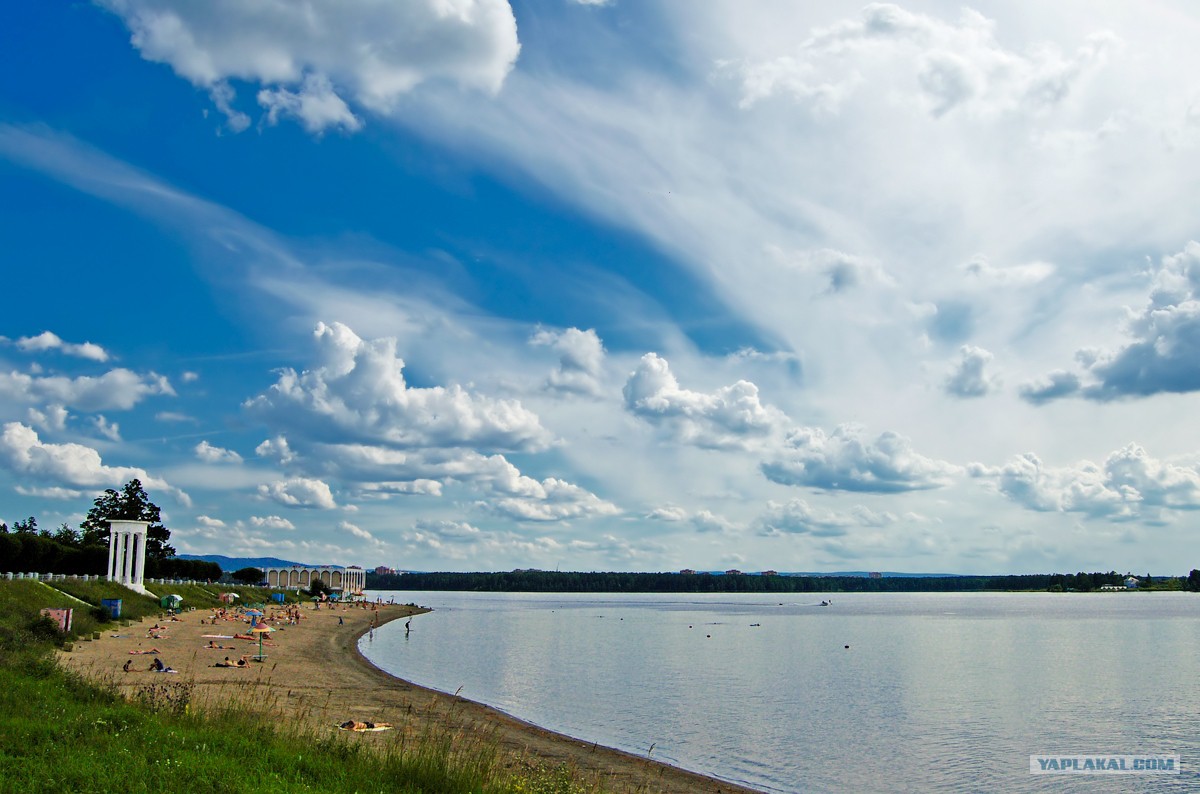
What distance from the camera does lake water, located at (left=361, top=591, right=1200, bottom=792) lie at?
3164 cm

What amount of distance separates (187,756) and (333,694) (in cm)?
2744

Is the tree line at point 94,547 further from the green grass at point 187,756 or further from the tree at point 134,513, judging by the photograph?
Answer: the green grass at point 187,756

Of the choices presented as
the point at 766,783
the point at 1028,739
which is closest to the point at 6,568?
the point at 766,783

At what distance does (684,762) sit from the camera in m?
31.2

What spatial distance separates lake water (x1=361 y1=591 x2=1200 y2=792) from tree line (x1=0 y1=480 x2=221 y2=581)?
109ft

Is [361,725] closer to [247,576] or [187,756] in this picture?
[187,756]

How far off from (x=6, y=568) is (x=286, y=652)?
3407 cm

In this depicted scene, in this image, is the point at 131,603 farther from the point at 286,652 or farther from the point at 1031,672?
the point at 1031,672

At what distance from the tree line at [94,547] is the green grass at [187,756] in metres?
72.7

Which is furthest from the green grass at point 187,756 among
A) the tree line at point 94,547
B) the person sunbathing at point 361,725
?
the tree line at point 94,547

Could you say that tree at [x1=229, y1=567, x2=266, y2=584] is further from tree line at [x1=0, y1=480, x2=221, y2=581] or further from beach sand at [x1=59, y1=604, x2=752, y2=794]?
beach sand at [x1=59, y1=604, x2=752, y2=794]

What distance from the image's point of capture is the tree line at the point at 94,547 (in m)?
79.9

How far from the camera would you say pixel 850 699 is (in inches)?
1976

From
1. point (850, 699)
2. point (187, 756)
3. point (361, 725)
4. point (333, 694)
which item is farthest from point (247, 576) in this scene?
point (187, 756)
